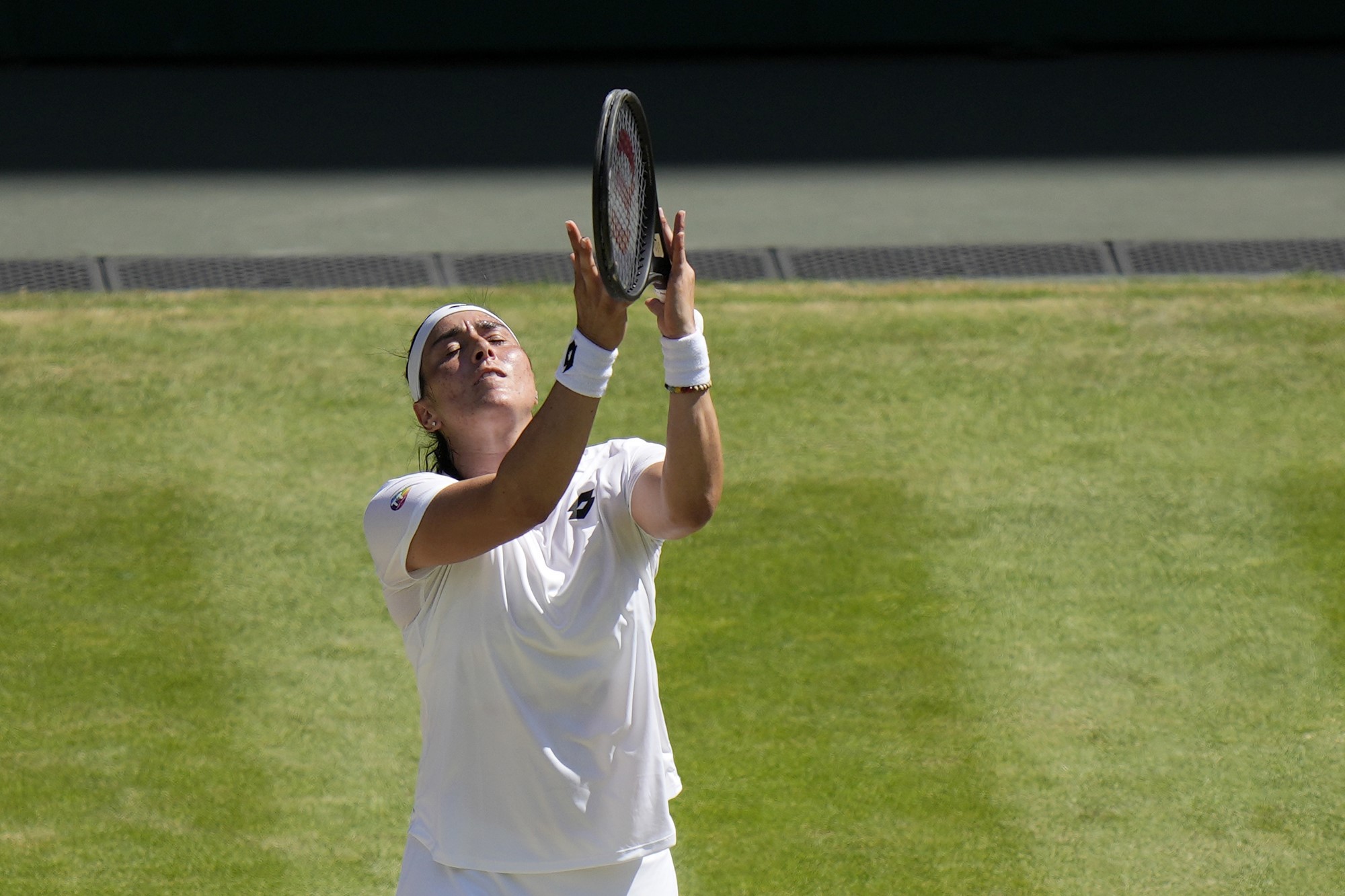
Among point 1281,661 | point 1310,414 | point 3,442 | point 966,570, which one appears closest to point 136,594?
point 3,442

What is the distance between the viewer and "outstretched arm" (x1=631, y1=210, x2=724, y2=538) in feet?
10.6

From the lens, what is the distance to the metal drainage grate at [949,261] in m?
8.18

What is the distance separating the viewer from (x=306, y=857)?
5.04 metres

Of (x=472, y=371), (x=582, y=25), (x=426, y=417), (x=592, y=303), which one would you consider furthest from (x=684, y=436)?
(x=582, y=25)

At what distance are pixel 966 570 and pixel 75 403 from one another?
138 inches

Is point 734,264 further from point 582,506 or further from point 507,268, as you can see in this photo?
point 582,506

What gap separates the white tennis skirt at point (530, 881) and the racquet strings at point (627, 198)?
1120mm

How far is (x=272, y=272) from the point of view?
26.9 feet

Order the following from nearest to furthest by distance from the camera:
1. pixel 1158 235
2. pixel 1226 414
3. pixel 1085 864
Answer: pixel 1085 864, pixel 1226 414, pixel 1158 235

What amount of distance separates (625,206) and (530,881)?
49.2 inches

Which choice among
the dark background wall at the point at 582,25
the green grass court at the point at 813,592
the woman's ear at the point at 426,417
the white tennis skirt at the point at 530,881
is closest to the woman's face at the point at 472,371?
the woman's ear at the point at 426,417

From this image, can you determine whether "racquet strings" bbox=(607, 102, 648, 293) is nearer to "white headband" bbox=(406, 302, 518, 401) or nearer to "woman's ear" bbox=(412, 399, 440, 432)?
"white headband" bbox=(406, 302, 518, 401)

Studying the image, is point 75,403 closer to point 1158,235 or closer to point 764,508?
point 764,508

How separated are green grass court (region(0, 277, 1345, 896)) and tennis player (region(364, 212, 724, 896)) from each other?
5.40 ft
